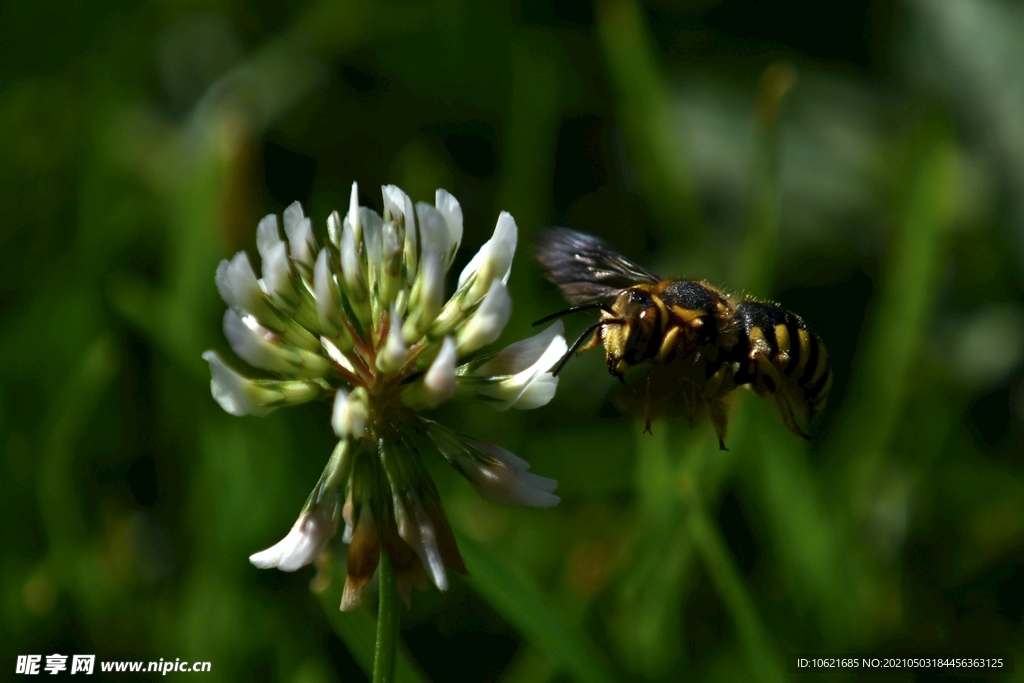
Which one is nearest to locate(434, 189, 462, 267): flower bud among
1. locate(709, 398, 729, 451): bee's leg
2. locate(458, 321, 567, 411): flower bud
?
locate(458, 321, 567, 411): flower bud

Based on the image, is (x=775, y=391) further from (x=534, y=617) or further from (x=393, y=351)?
(x=393, y=351)

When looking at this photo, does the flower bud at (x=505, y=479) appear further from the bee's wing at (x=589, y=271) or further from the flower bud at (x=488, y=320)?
the bee's wing at (x=589, y=271)

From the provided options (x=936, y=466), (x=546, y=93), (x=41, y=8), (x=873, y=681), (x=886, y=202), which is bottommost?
(x=873, y=681)

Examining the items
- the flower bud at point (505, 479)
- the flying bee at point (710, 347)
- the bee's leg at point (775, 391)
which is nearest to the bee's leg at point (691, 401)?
the flying bee at point (710, 347)

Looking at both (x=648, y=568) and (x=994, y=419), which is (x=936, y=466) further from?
(x=648, y=568)

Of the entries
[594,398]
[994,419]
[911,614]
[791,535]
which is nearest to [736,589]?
[791,535]

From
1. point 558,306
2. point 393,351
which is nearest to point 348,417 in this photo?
point 393,351
